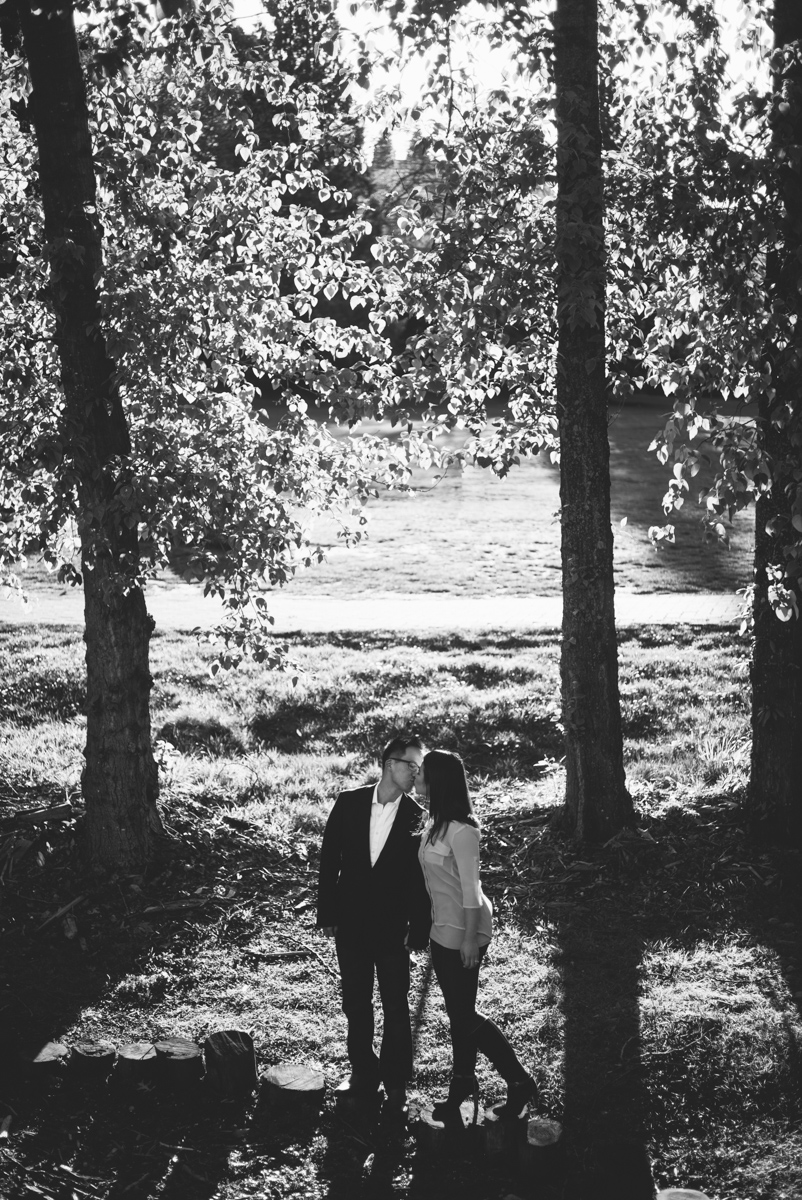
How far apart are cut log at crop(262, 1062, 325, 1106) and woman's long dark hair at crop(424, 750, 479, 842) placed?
3.91 feet

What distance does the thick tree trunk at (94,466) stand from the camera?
6.34 m

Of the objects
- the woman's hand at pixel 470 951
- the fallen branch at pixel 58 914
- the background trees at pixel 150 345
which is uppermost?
the background trees at pixel 150 345

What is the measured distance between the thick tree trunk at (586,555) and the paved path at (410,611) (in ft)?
25.4

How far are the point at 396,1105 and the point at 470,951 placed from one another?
763mm

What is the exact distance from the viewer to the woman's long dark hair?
4.35 meters

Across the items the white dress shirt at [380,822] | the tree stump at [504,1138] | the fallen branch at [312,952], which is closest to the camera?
the tree stump at [504,1138]

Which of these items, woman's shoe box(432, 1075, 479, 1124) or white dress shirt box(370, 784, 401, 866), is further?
white dress shirt box(370, 784, 401, 866)

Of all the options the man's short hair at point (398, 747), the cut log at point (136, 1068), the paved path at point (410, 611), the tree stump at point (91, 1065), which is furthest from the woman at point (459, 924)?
the paved path at point (410, 611)

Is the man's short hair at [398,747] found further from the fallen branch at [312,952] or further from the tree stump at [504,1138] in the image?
the fallen branch at [312,952]

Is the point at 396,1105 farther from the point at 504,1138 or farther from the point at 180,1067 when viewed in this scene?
the point at 180,1067

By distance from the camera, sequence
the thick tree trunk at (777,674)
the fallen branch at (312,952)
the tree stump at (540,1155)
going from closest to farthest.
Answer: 1. the tree stump at (540,1155)
2. the fallen branch at (312,952)
3. the thick tree trunk at (777,674)

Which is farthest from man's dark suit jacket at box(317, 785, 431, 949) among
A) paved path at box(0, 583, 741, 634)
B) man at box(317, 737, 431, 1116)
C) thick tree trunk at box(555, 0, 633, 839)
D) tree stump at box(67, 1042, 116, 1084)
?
paved path at box(0, 583, 741, 634)

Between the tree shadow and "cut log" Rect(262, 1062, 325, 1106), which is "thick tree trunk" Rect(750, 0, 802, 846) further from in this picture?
"cut log" Rect(262, 1062, 325, 1106)

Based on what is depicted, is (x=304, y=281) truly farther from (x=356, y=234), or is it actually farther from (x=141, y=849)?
(x=141, y=849)
